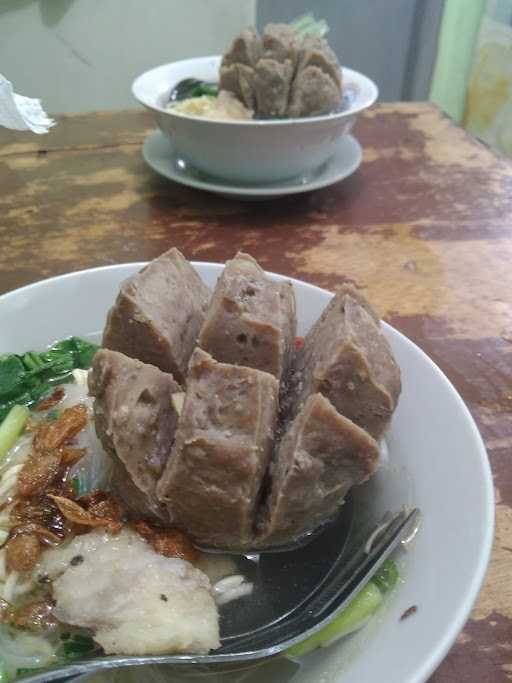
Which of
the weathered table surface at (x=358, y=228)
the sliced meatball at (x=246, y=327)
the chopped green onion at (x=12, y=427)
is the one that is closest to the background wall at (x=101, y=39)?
the weathered table surface at (x=358, y=228)

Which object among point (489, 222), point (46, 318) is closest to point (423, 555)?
point (46, 318)

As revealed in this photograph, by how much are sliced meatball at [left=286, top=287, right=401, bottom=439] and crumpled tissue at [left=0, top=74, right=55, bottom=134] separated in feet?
1.94

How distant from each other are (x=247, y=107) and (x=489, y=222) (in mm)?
933

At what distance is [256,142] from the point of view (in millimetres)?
2076

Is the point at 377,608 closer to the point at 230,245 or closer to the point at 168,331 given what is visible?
the point at 168,331

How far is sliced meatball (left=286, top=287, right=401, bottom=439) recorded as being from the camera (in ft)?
3.07

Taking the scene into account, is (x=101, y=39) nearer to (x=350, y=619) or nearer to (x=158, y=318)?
(x=158, y=318)

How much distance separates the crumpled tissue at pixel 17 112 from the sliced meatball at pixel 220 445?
1.61 feet

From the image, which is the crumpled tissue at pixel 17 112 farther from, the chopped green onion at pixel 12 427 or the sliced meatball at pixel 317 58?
the sliced meatball at pixel 317 58

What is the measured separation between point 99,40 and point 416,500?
3862 millimetres

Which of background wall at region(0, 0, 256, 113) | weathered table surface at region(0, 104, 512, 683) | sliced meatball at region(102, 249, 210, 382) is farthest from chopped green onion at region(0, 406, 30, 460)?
background wall at region(0, 0, 256, 113)

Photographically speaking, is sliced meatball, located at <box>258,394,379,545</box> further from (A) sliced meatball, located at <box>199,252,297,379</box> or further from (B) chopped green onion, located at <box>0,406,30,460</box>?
(B) chopped green onion, located at <box>0,406,30,460</box>

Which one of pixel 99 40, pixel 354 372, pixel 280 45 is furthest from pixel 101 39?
pixel 354 372

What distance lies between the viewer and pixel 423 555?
2.94 feet
